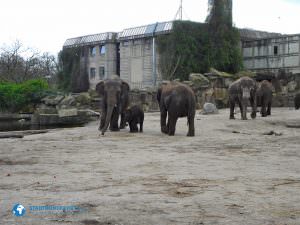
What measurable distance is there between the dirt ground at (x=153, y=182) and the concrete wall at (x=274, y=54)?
113 feet

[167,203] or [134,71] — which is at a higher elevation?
[134,71]

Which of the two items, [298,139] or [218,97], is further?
[218,97]

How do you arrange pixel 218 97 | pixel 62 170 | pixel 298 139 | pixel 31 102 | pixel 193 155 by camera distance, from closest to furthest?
pixel 62 170, pixel 193 155, pixel 298 139, pixel 218 97, pixel 31 102

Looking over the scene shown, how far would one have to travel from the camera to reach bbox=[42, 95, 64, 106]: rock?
41197 mm

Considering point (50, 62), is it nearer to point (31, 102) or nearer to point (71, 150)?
point (31, 102)

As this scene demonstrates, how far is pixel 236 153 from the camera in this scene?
10227mm

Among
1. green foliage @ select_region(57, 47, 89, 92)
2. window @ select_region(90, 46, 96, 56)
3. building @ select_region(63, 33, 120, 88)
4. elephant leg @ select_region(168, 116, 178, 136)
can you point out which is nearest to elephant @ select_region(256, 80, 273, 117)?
elephant leg @ select_region(168, 116, 178, 136)

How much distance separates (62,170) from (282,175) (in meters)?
3.45

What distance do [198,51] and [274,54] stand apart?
7222mm

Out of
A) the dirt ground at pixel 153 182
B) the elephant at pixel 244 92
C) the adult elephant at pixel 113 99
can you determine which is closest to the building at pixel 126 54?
the elephant at pixel 244 92

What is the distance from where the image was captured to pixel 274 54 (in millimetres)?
46125

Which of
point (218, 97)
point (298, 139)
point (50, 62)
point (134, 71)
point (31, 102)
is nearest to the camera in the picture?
point (298, 139)

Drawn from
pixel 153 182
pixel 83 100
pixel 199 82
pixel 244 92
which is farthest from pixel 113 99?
pixel 83 100

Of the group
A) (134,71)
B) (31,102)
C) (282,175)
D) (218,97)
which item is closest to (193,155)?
(282,175)
